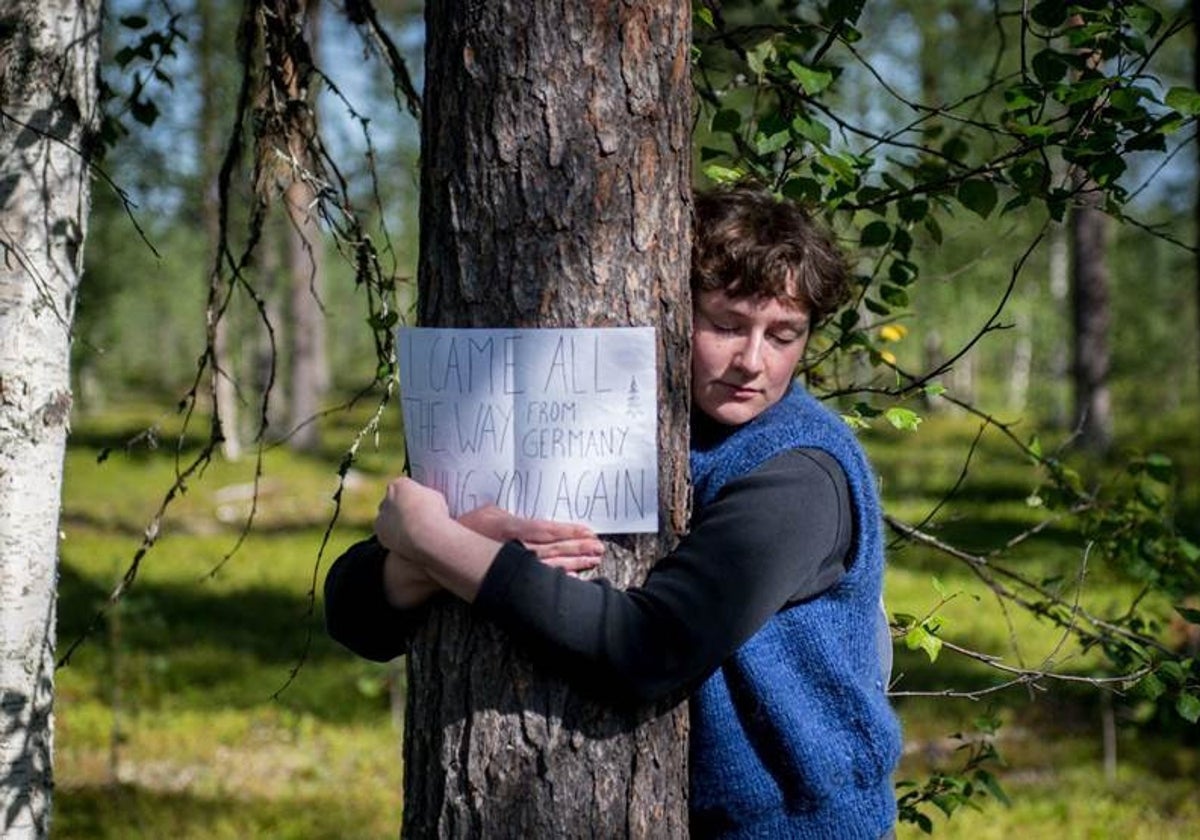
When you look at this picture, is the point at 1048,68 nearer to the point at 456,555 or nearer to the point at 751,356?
the point at 751,356

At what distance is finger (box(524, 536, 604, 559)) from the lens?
181 centimetres

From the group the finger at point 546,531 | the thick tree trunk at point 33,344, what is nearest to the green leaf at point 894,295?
the finger at point 546,531

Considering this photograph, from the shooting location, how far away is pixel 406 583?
6.09ft

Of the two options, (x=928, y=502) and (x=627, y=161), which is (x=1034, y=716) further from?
(x=928, y=502)

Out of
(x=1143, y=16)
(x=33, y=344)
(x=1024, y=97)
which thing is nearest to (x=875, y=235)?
(x=1024, y=97)

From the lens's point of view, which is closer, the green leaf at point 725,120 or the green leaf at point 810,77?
the green leaf at point 810,77

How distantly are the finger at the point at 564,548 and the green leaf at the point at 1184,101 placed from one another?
1231 millimetres

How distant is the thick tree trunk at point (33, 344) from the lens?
2.58 meters

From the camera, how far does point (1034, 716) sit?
768 cm

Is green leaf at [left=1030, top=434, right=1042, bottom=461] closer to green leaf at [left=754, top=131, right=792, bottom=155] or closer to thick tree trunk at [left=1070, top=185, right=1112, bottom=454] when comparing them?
green leaf at [left=754, top=131, right=792, bottom=155]

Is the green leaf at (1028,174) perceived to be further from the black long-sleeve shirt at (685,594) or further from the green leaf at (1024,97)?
the black long-sleeve shirt at (685,594)

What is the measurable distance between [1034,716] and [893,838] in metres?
5.99

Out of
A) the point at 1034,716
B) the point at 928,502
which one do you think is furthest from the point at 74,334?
the point at 928,502

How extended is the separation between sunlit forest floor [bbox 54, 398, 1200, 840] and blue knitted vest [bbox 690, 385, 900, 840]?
0.50 meters
